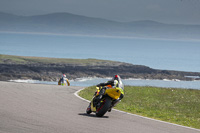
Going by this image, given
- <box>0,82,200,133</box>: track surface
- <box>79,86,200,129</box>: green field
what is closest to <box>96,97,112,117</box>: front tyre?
<box>0,82,200,133</box>: track surface

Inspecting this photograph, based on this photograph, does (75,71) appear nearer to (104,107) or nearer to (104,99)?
(104,99)

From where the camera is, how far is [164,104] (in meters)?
20.3

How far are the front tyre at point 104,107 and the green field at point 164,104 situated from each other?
7.76 ft

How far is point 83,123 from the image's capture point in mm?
11875

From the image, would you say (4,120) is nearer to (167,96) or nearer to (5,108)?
(5,108)

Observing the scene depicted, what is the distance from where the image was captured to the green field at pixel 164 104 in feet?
50.7

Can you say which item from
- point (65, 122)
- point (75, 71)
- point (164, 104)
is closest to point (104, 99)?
point (65, 122)

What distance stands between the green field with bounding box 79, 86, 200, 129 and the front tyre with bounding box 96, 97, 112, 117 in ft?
7.76

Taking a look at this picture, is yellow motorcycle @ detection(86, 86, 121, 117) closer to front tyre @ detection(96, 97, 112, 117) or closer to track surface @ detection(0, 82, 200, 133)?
front tyre @ detection(96, 97, 112, 117)

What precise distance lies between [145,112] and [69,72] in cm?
8761

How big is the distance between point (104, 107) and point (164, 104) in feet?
24.2

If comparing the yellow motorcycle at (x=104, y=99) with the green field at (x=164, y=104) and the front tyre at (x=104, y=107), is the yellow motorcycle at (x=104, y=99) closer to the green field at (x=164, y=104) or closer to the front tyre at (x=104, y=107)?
the front tyre at (x=104, y=107)

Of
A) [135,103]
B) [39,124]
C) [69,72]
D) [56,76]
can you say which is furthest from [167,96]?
[69,72]

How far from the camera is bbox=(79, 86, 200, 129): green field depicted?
1545 cm
